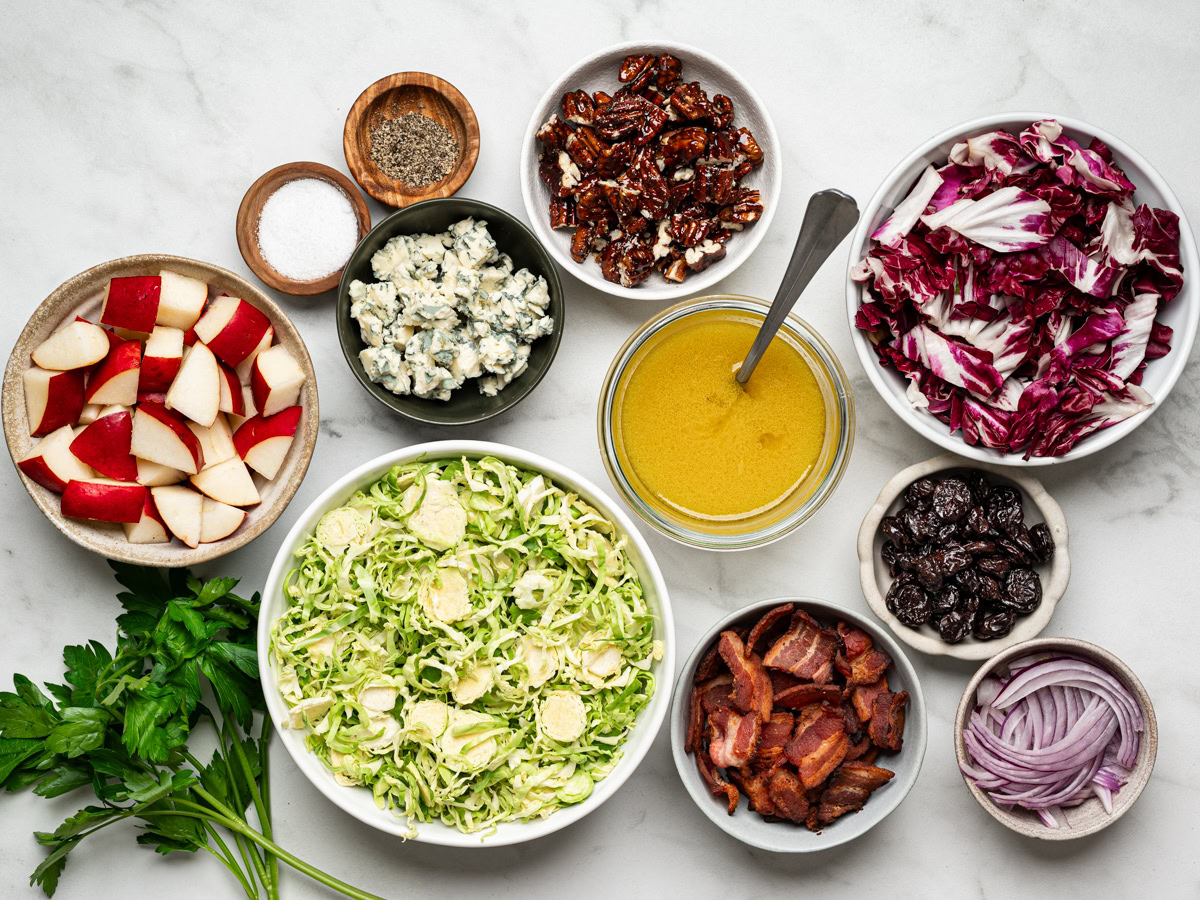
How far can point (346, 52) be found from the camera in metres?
2.34

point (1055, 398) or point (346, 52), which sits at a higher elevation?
point (346, 52)

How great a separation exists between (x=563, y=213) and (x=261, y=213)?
0.73 metres

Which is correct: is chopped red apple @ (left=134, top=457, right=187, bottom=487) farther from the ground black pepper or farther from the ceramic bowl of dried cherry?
the ceramic bowl of dried cherry

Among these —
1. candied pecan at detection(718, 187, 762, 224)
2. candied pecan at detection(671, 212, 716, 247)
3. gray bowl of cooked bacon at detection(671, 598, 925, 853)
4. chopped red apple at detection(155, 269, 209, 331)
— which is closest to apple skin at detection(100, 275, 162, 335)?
chopped red apple at detection(155, 269, 209, 331)

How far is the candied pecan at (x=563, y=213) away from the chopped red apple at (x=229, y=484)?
94 cm

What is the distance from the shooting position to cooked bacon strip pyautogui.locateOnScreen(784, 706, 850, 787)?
6.80 ft

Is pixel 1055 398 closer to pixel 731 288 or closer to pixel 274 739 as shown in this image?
pixel 731 288

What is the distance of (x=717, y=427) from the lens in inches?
84.4

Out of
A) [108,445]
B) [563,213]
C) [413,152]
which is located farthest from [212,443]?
[563,213]

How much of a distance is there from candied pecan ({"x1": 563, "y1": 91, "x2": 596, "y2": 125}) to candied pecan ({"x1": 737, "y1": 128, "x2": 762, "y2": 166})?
14.3 inches

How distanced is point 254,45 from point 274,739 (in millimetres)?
1750

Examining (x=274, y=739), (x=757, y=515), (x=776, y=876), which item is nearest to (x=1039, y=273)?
(x=757, y=515)

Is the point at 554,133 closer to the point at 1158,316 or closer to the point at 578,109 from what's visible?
the point at 578,109

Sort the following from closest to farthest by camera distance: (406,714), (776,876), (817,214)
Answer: (817,214)
(406,714)
(776,876)
